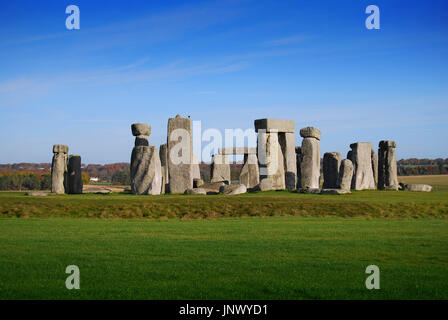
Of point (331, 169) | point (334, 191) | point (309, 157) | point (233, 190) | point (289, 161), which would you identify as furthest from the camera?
point (331, 169)

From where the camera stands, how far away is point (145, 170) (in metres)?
21.2

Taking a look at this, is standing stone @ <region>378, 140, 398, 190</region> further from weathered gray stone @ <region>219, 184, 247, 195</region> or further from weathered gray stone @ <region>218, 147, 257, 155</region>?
weathered gray stone @ <region>219, 184, 247, 195</region>

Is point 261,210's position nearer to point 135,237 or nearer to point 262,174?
point 135,237

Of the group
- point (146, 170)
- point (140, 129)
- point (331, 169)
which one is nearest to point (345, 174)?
point (331, 169)

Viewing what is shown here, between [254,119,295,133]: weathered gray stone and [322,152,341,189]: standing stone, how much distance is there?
8.09 ft

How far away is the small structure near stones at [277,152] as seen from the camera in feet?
79.9

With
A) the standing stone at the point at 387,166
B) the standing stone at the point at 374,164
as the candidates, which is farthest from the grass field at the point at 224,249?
the standing stone at the point at 374,164

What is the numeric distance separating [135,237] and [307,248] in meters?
3.91

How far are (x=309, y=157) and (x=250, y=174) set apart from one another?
5.57 meters

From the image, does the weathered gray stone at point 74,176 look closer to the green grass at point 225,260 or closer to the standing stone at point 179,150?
the standing stone at point 179,150

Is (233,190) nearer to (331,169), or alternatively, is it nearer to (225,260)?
(331,169)

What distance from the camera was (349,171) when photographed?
22.2 metres

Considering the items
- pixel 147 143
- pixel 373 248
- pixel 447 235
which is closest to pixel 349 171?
pixel 147 143

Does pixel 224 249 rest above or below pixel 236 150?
below
